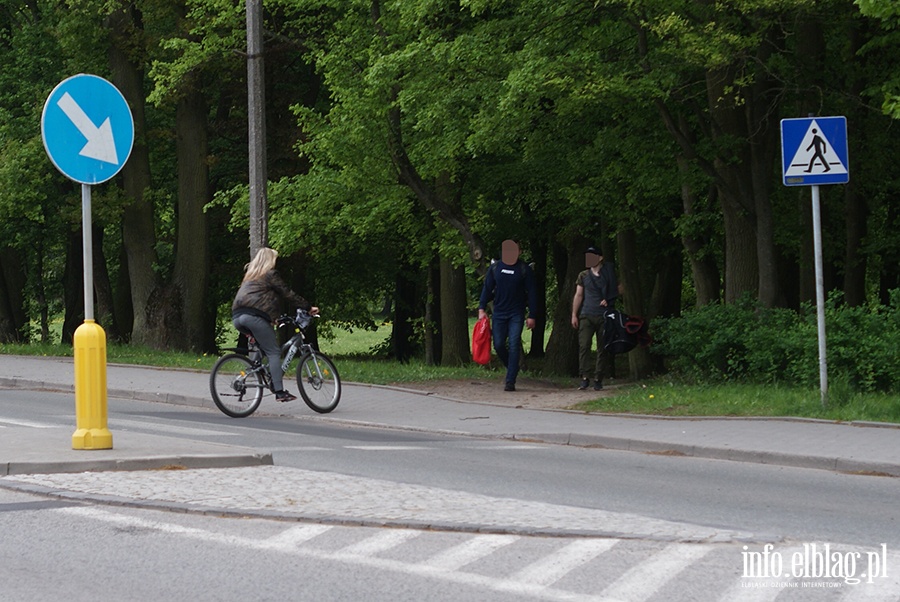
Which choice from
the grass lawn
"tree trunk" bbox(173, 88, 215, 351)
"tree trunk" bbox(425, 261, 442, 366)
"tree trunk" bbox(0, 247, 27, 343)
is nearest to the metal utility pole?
the grass lawn

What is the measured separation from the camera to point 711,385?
16.9 metres

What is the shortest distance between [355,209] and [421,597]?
20.0 meters

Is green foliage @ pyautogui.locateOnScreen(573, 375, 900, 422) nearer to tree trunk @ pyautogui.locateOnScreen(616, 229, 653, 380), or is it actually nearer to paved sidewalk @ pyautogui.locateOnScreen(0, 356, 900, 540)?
paved sidewalk @ pyautogui.locateOnScreen(0, 356, 900, 540)

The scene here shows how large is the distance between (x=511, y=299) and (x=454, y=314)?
41.6 ft

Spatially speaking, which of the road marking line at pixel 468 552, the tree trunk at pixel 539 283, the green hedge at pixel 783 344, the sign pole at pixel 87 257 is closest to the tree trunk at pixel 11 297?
the tree trunk at pixel 539 283

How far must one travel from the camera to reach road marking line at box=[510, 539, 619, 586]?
20.6ft

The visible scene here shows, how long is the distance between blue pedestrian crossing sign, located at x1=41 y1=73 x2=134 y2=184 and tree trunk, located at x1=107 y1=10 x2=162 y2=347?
20.5 metres

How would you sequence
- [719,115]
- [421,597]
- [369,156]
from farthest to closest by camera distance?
[369,156] < [719,115] < [421,597]

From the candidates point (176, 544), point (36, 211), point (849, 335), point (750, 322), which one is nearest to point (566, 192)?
point (750, 322)

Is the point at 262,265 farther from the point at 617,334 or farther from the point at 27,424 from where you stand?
the point at 617,334

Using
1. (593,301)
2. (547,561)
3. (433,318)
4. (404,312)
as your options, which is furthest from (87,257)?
(404,312)

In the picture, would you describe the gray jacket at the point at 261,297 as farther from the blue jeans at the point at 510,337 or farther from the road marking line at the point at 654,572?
the road marking line at the point at 654,572

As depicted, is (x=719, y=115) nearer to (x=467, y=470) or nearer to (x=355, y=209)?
(x=355, y=209)

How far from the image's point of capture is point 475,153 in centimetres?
2138
